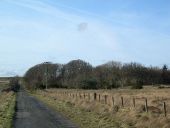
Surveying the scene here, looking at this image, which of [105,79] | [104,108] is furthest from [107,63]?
[104,108]

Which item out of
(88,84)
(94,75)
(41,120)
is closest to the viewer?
(41,120)

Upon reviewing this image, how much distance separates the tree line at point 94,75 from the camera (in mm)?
113000

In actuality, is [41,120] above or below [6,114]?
below

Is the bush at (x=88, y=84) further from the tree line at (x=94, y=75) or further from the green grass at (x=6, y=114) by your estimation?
the green grass at (x=6, y=114)

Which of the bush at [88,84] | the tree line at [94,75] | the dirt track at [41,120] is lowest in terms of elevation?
the dirt track at [41,120]

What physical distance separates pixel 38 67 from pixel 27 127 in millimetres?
142775

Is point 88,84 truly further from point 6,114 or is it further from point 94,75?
point 6,114

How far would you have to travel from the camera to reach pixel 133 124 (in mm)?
20469

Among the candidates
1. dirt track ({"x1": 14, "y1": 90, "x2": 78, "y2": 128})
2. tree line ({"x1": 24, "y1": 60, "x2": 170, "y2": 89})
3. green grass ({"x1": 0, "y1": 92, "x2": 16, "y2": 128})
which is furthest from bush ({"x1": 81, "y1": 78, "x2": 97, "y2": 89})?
dirt track ({"x1": 14, "y1": 90, "x2": 78, "y2": 128})

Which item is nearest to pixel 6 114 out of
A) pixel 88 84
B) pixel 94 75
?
pixel 88 84

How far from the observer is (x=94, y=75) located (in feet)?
416

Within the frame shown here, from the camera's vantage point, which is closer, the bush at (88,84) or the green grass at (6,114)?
the green grass at (6,114)

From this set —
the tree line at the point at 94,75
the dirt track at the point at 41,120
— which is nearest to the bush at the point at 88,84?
the tree line at the point at 94,75

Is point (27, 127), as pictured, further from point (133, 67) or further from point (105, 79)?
point (133, 67)
